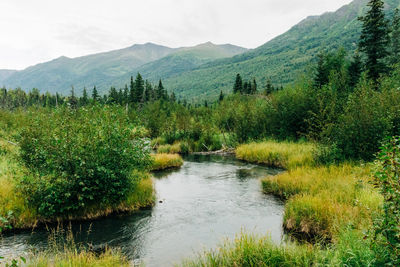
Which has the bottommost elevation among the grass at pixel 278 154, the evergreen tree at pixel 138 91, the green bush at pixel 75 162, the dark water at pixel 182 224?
the dark water at pixel 182 224

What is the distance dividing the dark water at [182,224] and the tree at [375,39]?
25.2 m

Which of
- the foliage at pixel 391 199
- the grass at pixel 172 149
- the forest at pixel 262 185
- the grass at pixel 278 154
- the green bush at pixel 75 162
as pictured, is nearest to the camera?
the foliage at pixel 391 199

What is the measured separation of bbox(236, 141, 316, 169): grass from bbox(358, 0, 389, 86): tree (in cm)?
1621

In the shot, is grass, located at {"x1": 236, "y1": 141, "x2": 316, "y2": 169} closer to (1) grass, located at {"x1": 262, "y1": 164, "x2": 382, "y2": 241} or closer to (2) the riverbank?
(2) the riverbank

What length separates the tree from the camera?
32.9 m

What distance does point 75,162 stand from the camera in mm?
11867

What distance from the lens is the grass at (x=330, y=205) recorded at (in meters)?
9.22

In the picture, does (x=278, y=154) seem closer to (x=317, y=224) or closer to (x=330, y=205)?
(x=330, y=205)

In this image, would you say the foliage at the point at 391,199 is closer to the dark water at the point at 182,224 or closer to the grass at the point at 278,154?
the dark water at the point at 182,224

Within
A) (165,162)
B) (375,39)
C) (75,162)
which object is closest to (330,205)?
(75,162)


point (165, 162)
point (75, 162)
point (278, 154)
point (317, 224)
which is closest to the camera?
point (317, 224)

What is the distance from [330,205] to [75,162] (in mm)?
10460

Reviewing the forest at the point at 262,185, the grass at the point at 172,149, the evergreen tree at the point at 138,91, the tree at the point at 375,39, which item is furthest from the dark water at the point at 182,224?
the evergreen tree at the point at 138,91

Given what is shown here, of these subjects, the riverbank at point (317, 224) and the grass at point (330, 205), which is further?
the grass at point (330, 205)
